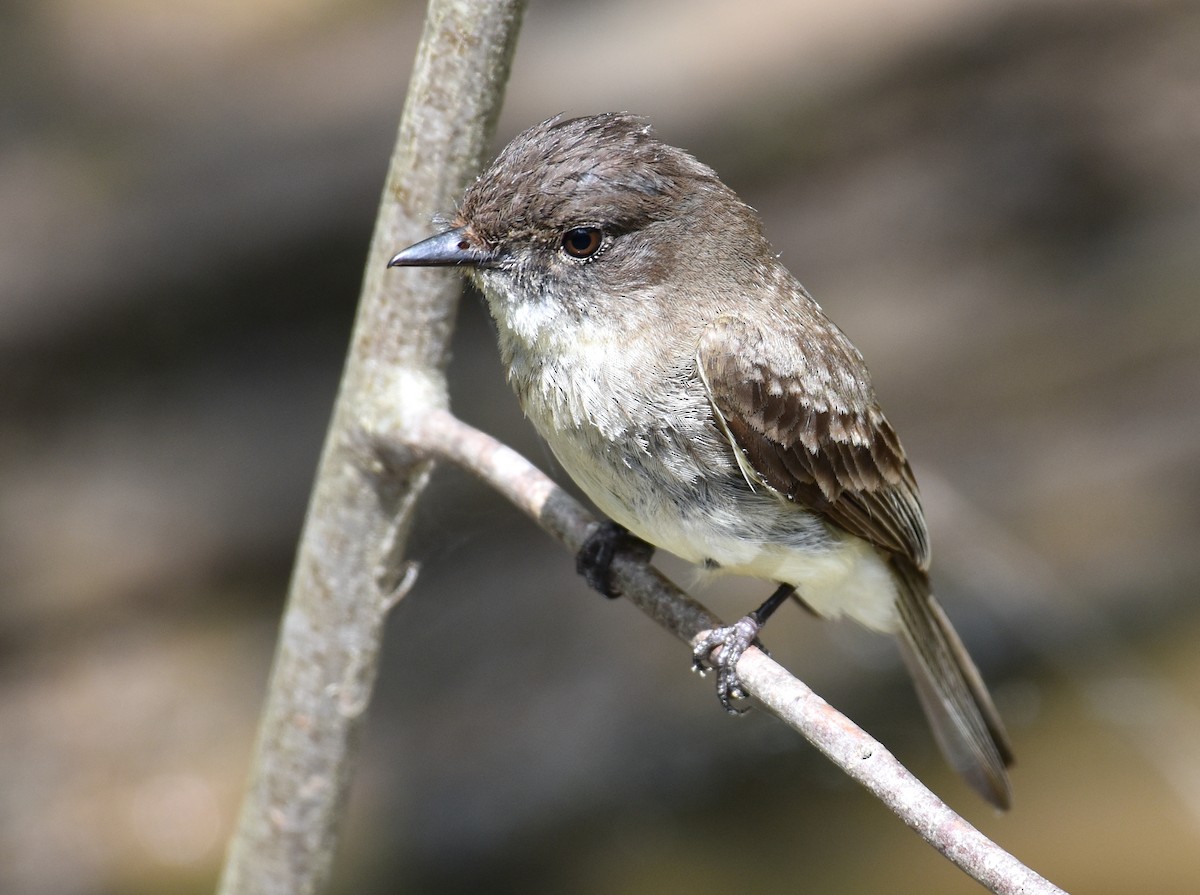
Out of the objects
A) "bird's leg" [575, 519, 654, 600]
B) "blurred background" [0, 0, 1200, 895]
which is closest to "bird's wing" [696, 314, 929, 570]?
"bird's leg" [575, 519, 654, 600]

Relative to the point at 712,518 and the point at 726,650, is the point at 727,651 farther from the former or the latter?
the point at 712,518

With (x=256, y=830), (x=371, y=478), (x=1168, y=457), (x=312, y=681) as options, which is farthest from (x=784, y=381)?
(x=1168, y=457)

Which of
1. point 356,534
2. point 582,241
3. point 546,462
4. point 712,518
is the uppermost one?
point 546,462

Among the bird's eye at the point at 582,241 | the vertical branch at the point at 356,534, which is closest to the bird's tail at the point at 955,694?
the bird's eye at the point at 582,241

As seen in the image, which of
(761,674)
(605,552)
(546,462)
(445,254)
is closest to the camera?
(761,674)

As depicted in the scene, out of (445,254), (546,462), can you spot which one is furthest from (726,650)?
(546,462)

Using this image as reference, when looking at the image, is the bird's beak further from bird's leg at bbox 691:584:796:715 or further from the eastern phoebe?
bird's leg at bbox 691:584:796:715

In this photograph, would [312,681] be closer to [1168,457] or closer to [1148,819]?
[1148,819]

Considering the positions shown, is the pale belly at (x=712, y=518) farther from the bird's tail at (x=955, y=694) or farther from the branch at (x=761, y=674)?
the bird's tail at (x=955, y=694)

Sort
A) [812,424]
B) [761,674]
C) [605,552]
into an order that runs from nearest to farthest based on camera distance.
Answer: [761,674] → [812,424] → [605,552]
